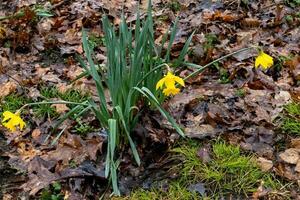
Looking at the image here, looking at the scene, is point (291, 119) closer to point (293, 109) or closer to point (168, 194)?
point (293, 109)

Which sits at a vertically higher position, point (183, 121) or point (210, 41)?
point (210, 41)

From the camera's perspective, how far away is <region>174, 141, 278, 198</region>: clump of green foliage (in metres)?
2.38

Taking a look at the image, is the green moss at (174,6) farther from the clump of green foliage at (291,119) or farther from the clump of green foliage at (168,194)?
the clump of green foliage at (168,194)

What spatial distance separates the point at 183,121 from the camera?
2834mm

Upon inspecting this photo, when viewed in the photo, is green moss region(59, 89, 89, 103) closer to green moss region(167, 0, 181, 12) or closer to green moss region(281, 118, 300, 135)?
green moss region(281, 118, 300, 135)

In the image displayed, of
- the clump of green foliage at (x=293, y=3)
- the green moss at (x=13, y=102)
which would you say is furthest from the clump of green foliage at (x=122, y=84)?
the clump of green foliage at (x=293, y=3)

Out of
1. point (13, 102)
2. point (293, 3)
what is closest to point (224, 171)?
point (13, 102)

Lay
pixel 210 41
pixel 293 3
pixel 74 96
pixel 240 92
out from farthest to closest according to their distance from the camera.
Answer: pixel 293 3, pixel 210 41, pixel 74 96, pixel 240 92

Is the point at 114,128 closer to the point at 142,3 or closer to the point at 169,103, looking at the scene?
the point at 169,103

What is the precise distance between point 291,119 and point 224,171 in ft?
1.87

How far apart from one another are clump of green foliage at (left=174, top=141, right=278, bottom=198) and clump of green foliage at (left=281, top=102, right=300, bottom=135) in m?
0.33

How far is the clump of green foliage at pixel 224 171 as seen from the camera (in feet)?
7.81

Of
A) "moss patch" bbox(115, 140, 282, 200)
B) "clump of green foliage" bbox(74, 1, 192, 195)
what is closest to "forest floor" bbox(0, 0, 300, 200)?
"moss patch" bbox(115, 140, 282, 200)

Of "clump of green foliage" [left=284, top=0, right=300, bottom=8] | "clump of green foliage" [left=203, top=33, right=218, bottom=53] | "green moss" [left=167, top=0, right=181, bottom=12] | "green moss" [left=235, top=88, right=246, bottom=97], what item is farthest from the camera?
"green moss" [left=167, top=0, right=181, bottom=12]
